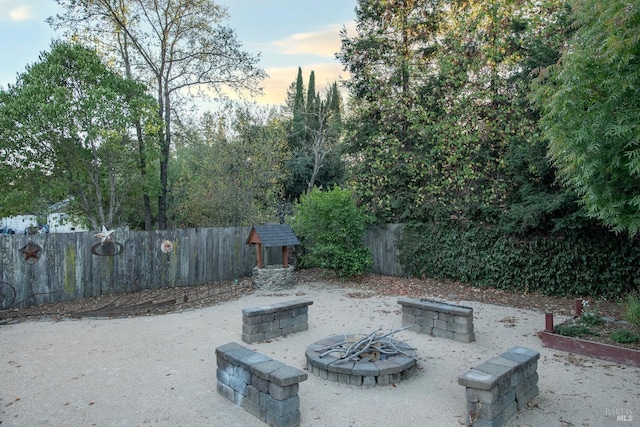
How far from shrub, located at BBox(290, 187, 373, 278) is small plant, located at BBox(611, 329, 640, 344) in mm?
6304

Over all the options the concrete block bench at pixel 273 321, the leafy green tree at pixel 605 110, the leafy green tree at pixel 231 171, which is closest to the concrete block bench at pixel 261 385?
the concrete block bench at pixel 273 321

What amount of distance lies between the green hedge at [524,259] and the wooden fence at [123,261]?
1067mm

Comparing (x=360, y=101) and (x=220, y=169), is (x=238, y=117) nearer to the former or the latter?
(x=220, y=169)

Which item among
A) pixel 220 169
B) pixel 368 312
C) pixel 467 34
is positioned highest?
pixel 467 34

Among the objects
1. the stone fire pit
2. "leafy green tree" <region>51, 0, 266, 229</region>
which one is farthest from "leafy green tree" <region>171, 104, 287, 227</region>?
the stone fire pit

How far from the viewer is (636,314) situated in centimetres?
564

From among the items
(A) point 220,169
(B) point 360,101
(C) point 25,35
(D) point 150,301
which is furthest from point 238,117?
(D) point 150,301

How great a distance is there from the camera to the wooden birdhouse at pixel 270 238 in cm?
994

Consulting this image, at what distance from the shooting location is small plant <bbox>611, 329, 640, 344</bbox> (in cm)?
513

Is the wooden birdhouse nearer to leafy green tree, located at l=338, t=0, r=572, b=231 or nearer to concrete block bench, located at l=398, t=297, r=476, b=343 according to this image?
leafy green tree, located at l=338, t=0, r=572, b=231

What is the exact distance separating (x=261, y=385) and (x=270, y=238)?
6566 millimetres

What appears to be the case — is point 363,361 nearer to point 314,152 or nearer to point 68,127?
point 68,127

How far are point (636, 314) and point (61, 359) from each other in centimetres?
812

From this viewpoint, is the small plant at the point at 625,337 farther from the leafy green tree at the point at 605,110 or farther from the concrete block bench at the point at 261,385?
the concrete block bench at the point at 261,385
